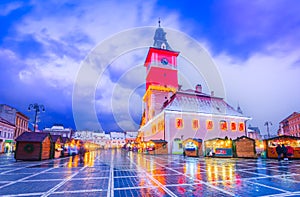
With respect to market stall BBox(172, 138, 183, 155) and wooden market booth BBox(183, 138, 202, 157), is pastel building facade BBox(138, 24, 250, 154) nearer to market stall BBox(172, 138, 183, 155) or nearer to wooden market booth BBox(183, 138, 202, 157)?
market stall BBox(172, 138, 183, 155)

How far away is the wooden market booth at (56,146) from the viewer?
24.4 metres

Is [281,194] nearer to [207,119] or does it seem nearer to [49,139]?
[49,139]

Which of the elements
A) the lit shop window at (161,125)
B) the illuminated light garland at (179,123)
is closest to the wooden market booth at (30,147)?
the lit shop window at (161,125)

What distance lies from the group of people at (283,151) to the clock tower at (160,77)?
87.5 feet

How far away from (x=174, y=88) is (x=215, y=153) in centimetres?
2261

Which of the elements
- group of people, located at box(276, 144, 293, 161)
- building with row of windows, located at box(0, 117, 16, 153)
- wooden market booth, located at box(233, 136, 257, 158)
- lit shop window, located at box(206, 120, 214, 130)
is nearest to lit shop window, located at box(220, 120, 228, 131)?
lit shop window, located at box(206, 120, 214, 130)

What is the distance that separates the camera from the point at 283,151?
18.6 metres

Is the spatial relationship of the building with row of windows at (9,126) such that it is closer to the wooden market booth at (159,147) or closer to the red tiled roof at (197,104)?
the wooden market booth at (159,147)

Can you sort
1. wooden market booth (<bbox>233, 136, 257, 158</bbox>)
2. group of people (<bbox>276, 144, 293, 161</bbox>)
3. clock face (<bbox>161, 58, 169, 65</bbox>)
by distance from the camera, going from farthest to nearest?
clock face (<bbox>161, 58, 169, 65</bbox>) → wooden market booth (<bbox>233, 136, 257, 158</bbox>) → group of people (<bbox>276, 144, 293, 161</bbox>)

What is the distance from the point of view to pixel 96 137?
115250 millimetres

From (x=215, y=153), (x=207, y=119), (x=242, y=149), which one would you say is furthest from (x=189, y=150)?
(x=207, y=119)

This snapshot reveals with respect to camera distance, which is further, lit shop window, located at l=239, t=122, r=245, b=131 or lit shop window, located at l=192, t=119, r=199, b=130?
lit shop window, located at l=239, t=122, r=245, b=131

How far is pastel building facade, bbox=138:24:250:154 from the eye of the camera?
1357 inches

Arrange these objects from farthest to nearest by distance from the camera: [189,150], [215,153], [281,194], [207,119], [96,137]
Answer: [96,137] → [207,119] → [189,150] → [215,153] → [281,194]
